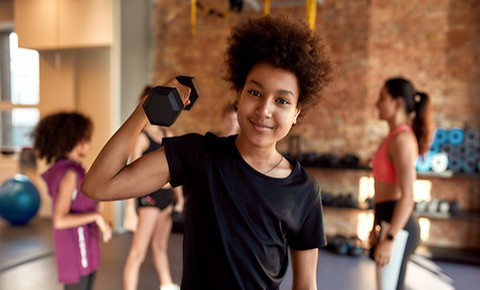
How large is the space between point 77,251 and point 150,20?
11.8 feet

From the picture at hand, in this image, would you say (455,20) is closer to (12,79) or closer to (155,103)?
(155,103)

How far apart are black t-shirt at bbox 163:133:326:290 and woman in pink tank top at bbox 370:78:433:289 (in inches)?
41.1

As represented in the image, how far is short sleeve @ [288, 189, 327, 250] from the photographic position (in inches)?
34.8

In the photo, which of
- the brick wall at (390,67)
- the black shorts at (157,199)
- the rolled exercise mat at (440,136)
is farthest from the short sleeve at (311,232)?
the rolled exercise mat at (440,136)

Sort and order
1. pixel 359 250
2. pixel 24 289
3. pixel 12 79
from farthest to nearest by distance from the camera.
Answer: pixel 12 79
pixel 359 250
pixel 24 289

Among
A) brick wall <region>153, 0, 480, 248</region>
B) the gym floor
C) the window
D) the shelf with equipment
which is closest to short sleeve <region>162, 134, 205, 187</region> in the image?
the gym floor

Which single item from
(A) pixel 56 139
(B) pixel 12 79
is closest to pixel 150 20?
(B) pixel 12 79

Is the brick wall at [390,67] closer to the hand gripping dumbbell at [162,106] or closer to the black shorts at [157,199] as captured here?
the black shorts at [157,199]

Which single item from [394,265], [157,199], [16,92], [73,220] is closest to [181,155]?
[73,220]

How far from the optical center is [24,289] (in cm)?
261

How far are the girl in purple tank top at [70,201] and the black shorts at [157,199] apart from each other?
1.51 ft

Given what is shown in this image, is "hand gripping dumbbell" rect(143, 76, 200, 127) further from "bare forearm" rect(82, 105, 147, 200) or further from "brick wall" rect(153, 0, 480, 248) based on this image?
"brick wall" rect(153, 0, 480, 248)

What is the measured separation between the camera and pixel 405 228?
5.88 feet

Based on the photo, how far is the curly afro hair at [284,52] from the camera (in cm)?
85
